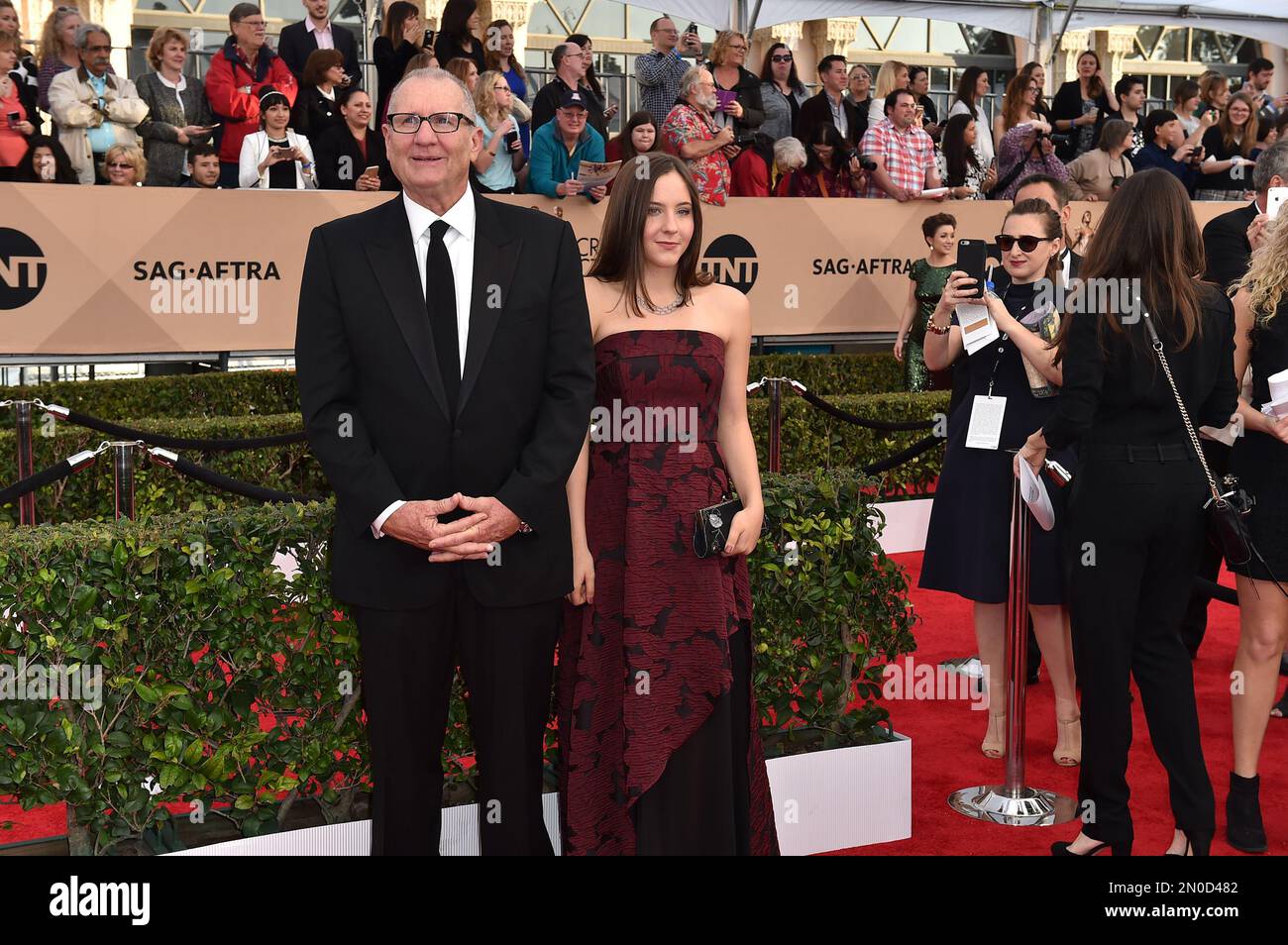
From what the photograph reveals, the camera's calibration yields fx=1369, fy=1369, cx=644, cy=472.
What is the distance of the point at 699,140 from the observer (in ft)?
32.5

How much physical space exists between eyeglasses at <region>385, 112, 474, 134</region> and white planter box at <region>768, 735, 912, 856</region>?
2323 mm

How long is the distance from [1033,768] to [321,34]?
7.50m

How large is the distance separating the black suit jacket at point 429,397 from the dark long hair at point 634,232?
0.31 metres

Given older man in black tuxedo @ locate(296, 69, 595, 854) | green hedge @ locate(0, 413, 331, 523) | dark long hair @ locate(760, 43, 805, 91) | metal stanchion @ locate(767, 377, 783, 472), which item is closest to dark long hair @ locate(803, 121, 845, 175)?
dark long hair @ locate(760, 43, 805, 91)

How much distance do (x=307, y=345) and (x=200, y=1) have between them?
20.1 meters

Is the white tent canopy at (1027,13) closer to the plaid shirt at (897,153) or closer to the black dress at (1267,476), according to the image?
the plaid shirt at (897,153)

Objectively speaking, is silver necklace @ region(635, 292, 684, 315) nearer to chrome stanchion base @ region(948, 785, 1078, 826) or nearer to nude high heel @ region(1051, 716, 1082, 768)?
chrome stanchion base @ region(948, 785, 1078, 826)

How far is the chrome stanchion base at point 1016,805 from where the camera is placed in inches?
189

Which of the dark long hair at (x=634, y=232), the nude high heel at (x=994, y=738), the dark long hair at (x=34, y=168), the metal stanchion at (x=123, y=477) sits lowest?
the nude high heel at (x=994, y=738)

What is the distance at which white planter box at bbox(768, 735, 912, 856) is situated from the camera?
453 cm

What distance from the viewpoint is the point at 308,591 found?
13.0 ft

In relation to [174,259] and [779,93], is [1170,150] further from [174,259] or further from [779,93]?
[174,259]

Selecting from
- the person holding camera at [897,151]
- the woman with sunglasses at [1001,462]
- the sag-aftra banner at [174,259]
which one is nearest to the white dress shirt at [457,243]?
the woman with sunglasses at [1001,462]

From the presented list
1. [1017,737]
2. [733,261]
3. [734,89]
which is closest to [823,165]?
[734,89]
